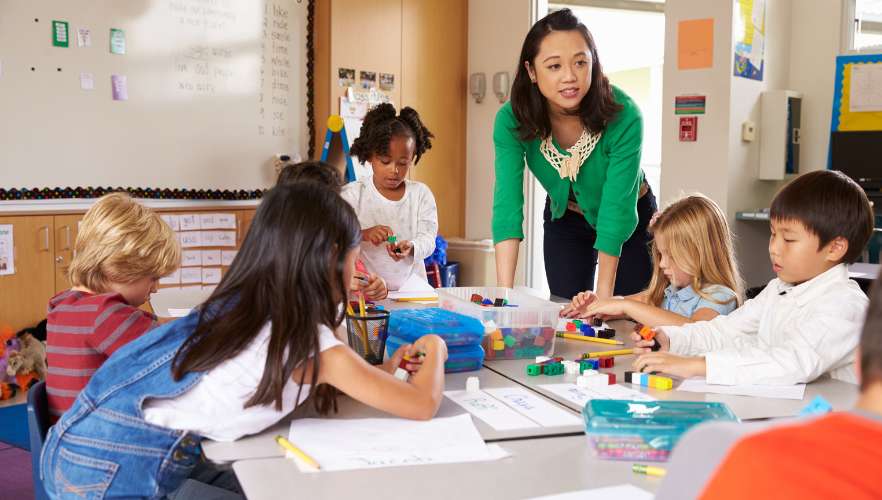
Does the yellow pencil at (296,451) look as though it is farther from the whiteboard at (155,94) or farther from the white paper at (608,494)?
the whiteboard at (155,94)

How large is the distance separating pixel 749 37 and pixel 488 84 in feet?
5.27

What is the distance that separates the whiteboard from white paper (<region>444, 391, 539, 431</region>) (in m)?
3.06

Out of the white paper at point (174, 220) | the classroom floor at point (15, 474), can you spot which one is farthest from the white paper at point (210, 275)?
the classroom floor at point (15, 474)

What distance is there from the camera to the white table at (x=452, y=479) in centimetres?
102

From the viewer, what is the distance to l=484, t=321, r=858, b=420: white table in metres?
1.39

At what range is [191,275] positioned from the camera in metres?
4.43

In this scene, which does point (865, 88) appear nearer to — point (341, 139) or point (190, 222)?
point (341, 139)

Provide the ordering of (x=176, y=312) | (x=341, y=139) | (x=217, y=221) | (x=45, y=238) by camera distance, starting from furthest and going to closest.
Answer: (x=341, y=139) → (x=217, y=221) → (x=45, y=238) → (x=176, y=312)

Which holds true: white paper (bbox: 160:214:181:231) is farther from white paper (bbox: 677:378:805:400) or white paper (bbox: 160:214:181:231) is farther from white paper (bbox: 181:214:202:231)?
white paper (bbox: 677:378:805:400)

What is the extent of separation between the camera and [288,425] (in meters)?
1.31

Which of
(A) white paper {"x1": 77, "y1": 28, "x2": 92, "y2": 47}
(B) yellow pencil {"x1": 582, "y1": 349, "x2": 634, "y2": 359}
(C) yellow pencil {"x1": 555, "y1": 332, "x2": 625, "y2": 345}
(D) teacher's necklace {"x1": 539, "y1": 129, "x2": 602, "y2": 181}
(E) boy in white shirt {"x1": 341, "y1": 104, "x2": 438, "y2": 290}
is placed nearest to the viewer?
(B) yellow pencil {"x1": 582, "y1": 349, "x2": 634, "y2": 359}

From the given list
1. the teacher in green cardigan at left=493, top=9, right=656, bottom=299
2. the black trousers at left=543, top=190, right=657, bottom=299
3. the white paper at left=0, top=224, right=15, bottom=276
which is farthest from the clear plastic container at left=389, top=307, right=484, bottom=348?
the white paper at left=0, top=224, right=15, bottom=276

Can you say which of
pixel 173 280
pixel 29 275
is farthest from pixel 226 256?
pixel 29 275

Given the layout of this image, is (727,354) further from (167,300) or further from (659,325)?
(167,300)
